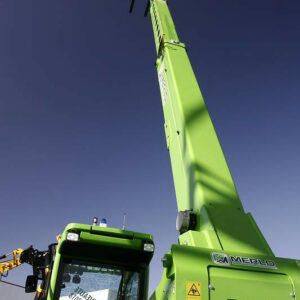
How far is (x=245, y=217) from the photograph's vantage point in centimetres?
309

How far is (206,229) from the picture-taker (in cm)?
295

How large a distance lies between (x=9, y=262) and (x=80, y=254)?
1286 cm

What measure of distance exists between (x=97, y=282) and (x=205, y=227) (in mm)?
1103

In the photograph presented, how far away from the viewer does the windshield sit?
2.72m

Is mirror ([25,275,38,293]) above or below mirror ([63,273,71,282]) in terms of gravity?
above

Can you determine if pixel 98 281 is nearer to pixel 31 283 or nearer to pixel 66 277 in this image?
pixel 66 277

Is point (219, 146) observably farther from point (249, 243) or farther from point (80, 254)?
point (80, 254)

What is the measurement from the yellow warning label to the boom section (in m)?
0.55

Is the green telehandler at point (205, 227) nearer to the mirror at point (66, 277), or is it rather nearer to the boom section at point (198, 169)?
the boom section at point (198, 169)

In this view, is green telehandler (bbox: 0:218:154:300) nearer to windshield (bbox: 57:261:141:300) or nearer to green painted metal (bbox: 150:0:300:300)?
windshield (bbox: 57:261:141:300)

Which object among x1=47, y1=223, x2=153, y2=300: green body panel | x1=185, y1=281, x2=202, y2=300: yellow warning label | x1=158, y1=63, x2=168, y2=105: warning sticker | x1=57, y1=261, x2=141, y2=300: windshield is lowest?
x1=185, y1=281, x2=202, y2=300: yellow warning label

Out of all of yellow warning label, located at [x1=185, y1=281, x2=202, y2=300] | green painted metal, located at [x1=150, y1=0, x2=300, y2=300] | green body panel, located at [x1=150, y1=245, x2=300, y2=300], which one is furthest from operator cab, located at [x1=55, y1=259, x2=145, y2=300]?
yellow warning label, located at [x1=185, y1=281, x2=202, y2=300]

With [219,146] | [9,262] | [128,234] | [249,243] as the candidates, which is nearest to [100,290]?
[128,234]

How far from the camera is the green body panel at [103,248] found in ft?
8.84
